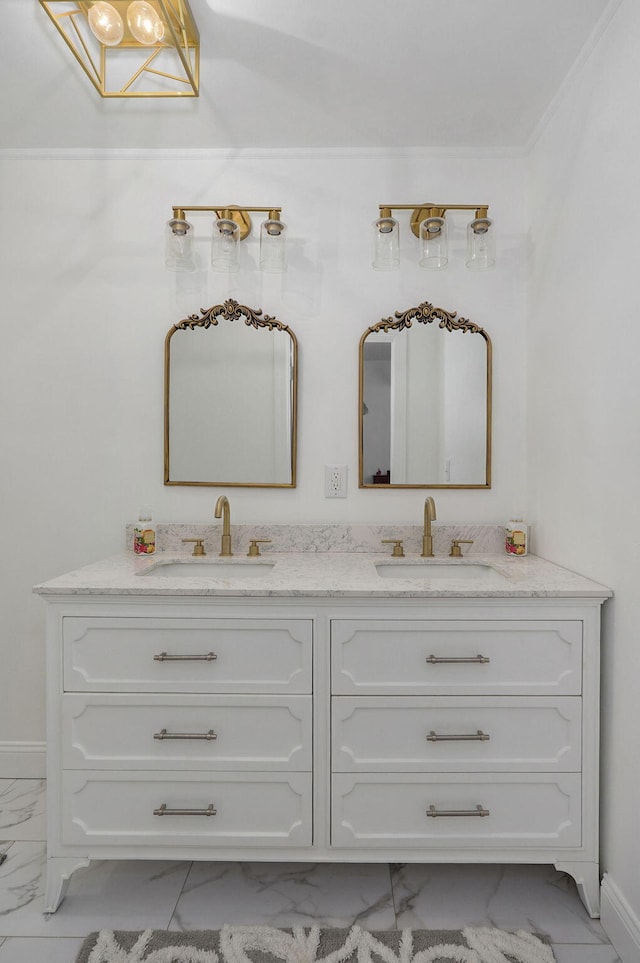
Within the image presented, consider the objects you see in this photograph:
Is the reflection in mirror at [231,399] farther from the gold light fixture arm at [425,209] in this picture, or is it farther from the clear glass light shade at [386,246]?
the gold light fixture arm at [425,209]

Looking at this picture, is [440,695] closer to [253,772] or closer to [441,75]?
[253,772]

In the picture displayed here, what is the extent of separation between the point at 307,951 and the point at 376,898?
10.5 inches

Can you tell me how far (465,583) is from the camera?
158cm

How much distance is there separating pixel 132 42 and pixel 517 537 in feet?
6.36

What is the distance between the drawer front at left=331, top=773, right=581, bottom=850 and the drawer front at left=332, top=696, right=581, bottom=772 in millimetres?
36

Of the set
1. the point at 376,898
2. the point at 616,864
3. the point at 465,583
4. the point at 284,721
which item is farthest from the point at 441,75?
the point at 376,898

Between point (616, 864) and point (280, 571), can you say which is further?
point (280, 571)

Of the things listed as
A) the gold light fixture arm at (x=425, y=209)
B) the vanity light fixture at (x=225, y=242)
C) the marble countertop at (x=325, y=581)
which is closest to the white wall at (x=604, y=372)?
the marble countertop at (x=325, y=581)

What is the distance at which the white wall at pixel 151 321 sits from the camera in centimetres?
212

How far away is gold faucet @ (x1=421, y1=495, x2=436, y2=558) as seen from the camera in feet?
6.49

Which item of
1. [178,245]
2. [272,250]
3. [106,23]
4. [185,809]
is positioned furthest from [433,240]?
[185,809]

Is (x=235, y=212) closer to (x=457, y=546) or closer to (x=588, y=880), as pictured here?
(x=457, y=546)

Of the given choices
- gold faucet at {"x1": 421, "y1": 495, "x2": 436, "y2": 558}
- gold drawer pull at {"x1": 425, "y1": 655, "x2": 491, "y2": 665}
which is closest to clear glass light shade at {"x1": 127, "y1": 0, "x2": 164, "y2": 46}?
gold faucet at {"x1": 421, "y1": 495, "x2": 436, "y2": 558}

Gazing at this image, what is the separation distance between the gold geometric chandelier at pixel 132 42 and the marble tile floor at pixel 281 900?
7.40 ft
